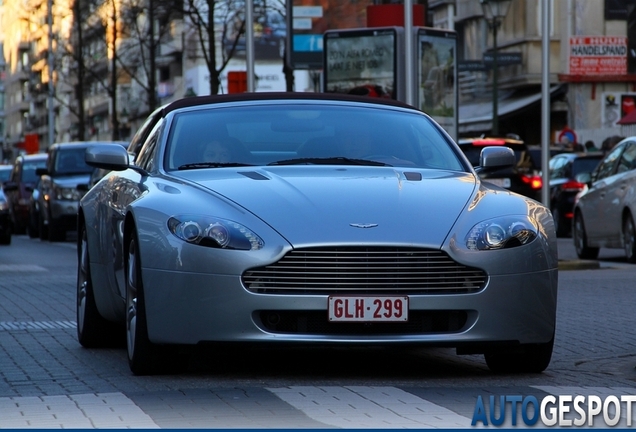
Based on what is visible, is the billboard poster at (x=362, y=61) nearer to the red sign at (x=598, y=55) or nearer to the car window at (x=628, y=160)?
the car window at (x=628, y=160)

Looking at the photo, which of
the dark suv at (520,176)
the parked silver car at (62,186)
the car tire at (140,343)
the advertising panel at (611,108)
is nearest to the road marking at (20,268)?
the dark suv at (520,176)

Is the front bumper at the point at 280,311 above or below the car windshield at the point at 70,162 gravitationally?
above

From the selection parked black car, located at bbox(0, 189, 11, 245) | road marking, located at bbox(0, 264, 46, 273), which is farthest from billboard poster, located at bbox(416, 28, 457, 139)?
parked black car, located at bbox(0, 189, 11, 245)

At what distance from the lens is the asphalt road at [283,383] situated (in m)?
6.01

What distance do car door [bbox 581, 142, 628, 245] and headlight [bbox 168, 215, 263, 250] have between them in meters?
12.7

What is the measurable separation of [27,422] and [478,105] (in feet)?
150

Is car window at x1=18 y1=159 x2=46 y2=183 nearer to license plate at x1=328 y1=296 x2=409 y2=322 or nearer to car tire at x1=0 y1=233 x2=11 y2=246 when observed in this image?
car tire at x1=0 y1=233 x2=11 y2=246

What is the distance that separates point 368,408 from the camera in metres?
6.23

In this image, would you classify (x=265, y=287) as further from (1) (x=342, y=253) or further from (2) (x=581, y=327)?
(2) (x=581, y=327)

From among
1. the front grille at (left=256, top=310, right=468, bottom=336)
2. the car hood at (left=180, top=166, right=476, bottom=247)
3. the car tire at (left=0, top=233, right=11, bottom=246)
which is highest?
the car hood at (left=180, top=166, right=476, bottom=247)

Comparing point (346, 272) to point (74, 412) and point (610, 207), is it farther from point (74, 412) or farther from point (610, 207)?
point (610, 207)

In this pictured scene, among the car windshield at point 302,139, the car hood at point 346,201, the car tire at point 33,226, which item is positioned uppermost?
the car windshield at point 302,139

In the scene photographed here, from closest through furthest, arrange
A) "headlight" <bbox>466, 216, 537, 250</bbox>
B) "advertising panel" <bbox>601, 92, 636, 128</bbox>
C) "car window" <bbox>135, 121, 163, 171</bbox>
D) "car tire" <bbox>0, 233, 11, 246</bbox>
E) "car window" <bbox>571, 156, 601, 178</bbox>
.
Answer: "headlight" <bbox>466, 216, 537, 250</bbox> < "car window" <bbox>135, 121, 163, 171</bbox> < "car window" <bbox>571, 156, 601, 178</bbox> < "car tire" <bbox>0, 233, 11, 246</bbox> < "advertising panel" <bbox>601, 92, 636, 128</bbox>

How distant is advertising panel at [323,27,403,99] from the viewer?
2427 centimetres
